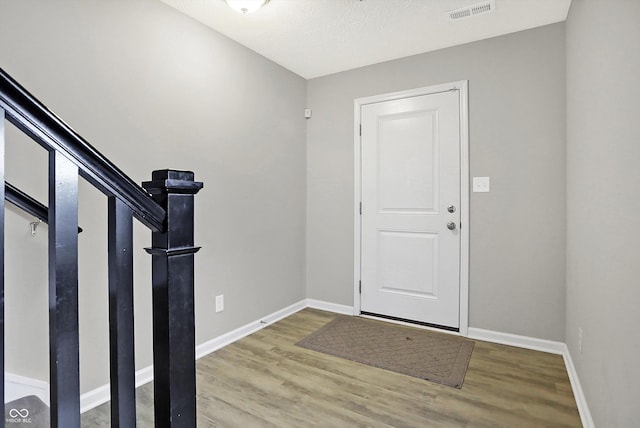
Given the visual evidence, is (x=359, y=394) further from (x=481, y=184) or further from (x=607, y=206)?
(x=481, y=184)

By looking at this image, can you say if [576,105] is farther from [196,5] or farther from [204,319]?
[204,319]

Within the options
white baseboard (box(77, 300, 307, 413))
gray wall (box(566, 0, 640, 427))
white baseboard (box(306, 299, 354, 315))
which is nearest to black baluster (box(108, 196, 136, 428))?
white baseboard (box(77, 300, 307, 413))

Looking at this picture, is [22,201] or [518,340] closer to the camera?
A: [22,201]

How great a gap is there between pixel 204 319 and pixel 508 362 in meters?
2.16

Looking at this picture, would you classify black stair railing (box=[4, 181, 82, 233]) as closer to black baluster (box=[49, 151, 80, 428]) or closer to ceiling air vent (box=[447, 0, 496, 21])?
black baluster (box=[49, 151, 80, 428])

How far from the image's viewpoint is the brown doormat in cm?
231

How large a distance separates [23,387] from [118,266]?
1332mm

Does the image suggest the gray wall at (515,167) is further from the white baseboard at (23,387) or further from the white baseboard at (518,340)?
the white baseboard at (23,387)

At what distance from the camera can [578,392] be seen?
6.41 ft

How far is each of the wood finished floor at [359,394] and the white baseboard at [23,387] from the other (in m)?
→ 0.30

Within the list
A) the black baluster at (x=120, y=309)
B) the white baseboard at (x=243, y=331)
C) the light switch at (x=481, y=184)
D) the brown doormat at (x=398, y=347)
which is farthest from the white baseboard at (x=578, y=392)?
the white baseboard at (x=243, y=331)

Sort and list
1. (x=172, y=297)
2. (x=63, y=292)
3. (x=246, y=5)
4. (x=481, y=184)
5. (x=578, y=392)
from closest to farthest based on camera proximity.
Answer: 1. (x=63, y=292)
2. (x=172, y=297)
3. (x=578, y=392)
4. (x=246, y=5)
5. (x=481, y=184)

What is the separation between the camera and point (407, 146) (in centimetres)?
314

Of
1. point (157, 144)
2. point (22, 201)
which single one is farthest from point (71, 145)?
point (157, 144)
